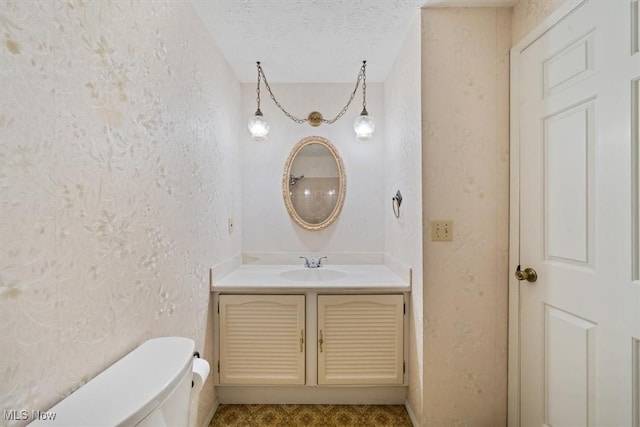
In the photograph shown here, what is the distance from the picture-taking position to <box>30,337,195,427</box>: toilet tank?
65cm

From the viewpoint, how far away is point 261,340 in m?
1.85

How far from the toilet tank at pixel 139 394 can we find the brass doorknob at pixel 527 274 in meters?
1.46

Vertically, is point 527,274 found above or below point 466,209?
below

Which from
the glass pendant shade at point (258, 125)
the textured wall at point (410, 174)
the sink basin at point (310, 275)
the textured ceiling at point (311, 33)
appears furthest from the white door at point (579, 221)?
the glass pendant shade at point (258, 125)

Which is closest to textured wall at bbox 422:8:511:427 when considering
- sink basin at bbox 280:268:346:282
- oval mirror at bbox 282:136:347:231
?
sink basin at bbox 280:268:346:282

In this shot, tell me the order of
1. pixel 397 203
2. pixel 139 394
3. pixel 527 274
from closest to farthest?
pixel 139 394, pixel 527 274, pixel 397 203

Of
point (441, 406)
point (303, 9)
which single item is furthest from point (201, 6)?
point (441, 406)

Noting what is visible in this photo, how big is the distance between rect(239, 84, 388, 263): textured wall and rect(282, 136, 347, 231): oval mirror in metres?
0.06

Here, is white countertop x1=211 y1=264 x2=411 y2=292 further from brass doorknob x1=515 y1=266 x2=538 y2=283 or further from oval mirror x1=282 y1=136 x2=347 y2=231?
brass doorknob x1=515 y1=266 x2=538 y2=283

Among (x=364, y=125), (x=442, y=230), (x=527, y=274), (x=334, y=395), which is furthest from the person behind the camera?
(x=364, y=125)

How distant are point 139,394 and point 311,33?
1837 mm

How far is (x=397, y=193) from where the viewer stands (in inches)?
81.0

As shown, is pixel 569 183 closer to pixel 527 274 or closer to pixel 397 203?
pixel 527 274

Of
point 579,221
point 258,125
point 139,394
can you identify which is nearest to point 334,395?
point 139,394
